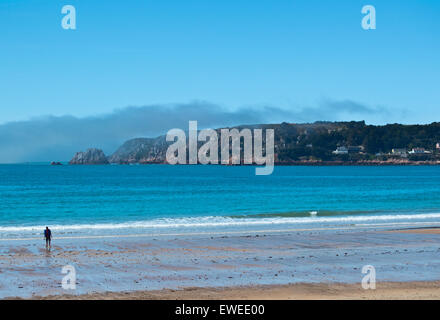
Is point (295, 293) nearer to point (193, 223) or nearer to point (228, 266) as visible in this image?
point (228, 266)

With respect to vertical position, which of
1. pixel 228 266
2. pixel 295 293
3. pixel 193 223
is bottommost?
pixel 193 223

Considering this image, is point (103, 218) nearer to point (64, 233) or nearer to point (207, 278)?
point (64, 233)

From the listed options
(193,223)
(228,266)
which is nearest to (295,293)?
(228,266)

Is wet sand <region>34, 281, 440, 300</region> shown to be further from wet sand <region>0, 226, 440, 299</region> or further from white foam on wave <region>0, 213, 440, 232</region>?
white foam on wave <region>0, 213, 440, 232</region>

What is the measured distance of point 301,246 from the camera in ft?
80.5

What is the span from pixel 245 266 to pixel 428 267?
253 inches

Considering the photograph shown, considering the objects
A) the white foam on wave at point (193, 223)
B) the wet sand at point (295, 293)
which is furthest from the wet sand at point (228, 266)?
the white foam on wave at point (193, 223)

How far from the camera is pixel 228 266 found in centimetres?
1936

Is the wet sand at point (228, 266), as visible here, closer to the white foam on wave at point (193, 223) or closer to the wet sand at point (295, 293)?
the wet sand at point (295, 293)

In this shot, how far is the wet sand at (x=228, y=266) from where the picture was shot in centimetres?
1498

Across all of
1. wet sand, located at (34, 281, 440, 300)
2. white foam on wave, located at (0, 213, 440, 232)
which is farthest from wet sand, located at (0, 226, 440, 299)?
white foam on wave, located at (0, 213, 440, 232)

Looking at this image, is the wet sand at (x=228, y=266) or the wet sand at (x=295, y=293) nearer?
the wet sand at (x=295, y=293)

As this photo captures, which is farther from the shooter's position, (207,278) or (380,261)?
(380,261)
